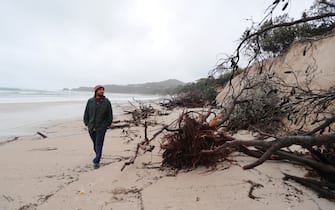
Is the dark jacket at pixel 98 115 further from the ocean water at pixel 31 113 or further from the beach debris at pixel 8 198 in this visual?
the ocean water at pixel 31 113

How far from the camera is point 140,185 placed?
384 centimetres

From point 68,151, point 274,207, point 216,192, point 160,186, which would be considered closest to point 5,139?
point 68,151

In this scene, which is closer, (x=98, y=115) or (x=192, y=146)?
(x=192, y=146)

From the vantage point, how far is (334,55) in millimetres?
9602

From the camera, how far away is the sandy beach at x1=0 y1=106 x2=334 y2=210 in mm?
3219

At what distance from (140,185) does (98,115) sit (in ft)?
6.64

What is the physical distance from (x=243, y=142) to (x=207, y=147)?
7.47 ft

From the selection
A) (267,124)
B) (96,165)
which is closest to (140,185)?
(96,165)

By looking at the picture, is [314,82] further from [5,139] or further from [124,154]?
[5,139]

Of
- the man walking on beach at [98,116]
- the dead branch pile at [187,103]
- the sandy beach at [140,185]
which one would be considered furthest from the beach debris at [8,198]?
the dead branch pile at [187,103]

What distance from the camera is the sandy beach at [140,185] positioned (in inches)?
127

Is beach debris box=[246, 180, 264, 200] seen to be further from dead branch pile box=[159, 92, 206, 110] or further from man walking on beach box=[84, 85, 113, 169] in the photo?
dead branch pile box=[159, 92, 206, 110]

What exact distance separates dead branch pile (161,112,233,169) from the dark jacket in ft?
4.99

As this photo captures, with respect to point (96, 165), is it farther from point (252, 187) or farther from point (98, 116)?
point (252, 187)
